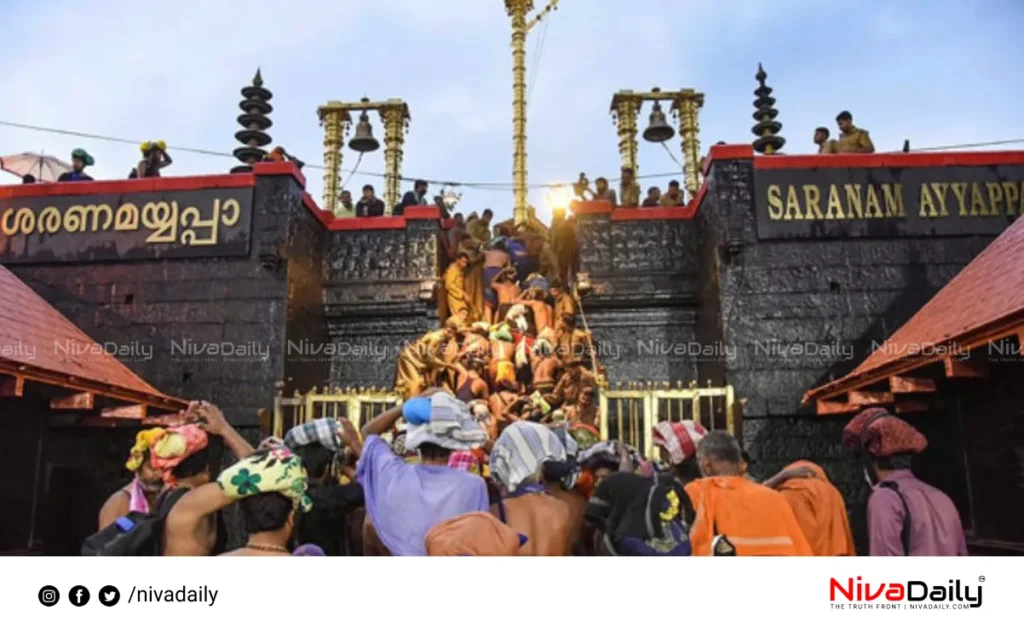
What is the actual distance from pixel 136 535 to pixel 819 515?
10.2 ft

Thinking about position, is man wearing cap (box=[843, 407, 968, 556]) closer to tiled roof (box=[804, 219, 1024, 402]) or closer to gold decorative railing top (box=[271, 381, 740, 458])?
tiled roof (box=[804, 219, 1024, 402])

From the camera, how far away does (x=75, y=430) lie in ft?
22.7

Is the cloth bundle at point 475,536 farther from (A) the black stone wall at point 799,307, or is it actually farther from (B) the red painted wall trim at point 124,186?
(B) the red painted wall trim at point 124,186

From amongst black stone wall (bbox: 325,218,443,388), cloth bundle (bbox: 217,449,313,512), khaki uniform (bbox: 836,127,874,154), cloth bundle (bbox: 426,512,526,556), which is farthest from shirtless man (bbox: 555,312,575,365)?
cloth bundle (bbox: 217,449,313,512)

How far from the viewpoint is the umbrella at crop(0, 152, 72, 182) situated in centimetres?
904

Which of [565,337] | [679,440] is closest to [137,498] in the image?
[679,440]

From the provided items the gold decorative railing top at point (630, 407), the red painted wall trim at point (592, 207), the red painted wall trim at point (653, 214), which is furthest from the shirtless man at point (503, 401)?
the red painted wall trim at point (653, 214)

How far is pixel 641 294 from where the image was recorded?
9.99m

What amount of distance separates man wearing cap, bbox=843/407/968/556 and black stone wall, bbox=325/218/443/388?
23.7 ft

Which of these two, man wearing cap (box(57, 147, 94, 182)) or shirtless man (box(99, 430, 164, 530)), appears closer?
shirtless man (box(99, 430, 164, 530))
